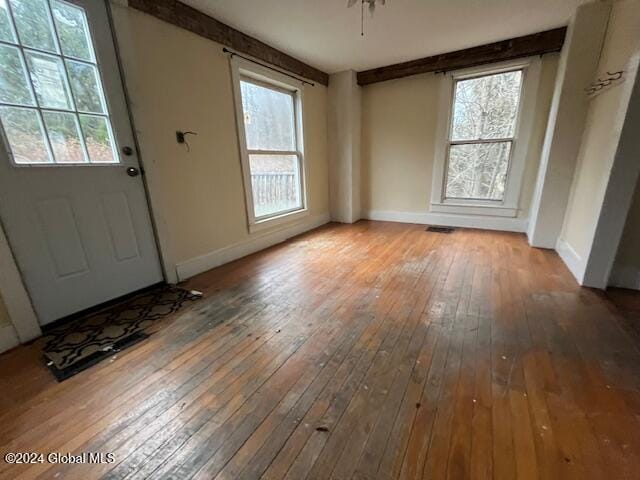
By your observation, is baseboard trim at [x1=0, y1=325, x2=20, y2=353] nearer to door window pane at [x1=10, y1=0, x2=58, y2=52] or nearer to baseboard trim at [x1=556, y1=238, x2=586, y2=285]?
door window pane at [x1=10, y1=0, x2=58, y2=52]

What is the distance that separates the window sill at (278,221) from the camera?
327 cm

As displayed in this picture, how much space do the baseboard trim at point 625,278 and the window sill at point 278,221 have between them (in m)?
3.32

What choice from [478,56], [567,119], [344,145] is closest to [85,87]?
[344,145]

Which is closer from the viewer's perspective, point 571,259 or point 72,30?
point 72,30

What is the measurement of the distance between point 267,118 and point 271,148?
14.2 inches

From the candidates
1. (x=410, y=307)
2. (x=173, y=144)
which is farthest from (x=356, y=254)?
(x=173, y=144)

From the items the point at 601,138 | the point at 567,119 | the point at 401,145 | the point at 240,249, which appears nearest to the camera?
the point at 601,138

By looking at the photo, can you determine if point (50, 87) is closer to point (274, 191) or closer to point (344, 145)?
point (274, 191)

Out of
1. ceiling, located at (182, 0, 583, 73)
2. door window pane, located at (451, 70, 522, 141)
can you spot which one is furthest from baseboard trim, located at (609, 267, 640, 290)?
ceiling, located at (182, 0, 583, 73)

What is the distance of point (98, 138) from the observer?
1918 millimetres

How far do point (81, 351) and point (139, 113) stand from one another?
1.72m

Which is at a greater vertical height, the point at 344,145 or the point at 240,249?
the point at 344,145

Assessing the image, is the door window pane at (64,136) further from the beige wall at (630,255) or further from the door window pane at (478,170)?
the door window pane at (478,170)

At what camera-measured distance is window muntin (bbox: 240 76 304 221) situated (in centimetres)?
314
